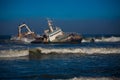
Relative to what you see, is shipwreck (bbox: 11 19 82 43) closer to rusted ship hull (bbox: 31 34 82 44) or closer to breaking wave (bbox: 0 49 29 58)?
rusted ship hull (bbox: 31 34 82 44)

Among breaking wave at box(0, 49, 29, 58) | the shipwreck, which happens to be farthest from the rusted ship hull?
breaking wave at box(0, 49, 29, 58)

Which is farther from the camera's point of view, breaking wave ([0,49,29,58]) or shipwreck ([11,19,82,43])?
shipwreck ([11,19,82,43])

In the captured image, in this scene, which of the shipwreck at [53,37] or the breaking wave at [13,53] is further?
the shipwreck at [53,37]

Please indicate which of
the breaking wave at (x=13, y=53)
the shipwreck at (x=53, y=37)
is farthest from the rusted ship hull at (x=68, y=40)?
the breaking wave at (x=13, y=53)

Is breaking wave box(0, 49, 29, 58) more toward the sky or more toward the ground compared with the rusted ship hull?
more toward the ground

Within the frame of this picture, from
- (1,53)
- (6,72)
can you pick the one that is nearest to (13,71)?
(6,72)

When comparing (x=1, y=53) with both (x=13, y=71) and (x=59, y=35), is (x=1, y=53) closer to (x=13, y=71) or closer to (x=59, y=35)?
(x=13, y=71)

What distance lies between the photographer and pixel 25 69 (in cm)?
1761

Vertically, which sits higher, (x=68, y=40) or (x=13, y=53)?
(x=68, y=40)

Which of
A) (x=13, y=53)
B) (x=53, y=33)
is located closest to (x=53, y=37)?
(x=53, y=33)

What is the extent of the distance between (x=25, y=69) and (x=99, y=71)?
14.2 feet

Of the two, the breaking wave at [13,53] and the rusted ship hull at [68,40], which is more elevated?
the rusted ship hull at [68,40]

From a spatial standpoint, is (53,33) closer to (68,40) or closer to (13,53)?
(68,40)

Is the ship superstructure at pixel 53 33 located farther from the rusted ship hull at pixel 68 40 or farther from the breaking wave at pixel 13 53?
the breaking wave at pixel 13 53
